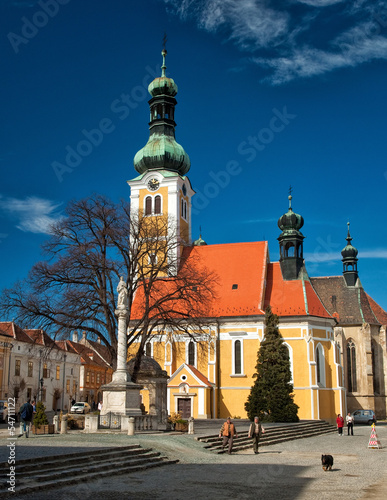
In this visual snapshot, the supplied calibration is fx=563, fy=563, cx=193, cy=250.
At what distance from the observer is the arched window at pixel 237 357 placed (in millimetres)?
39406

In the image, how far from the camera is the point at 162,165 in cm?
4603

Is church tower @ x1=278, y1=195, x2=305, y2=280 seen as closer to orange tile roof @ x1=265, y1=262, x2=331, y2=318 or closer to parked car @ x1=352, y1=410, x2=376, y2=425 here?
orange tile roof @ x1=265, y1=262, x2=331, y2=318

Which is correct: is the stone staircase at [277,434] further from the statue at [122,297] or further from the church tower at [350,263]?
the church tower at [350,263]

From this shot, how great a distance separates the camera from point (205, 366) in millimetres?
39781

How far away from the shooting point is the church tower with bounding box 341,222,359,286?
5462 cm

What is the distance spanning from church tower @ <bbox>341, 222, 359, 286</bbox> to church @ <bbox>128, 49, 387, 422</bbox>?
420 centimetres

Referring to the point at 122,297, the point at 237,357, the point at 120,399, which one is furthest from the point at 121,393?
the point at 237,357

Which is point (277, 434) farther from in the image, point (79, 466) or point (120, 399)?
point (79, 466)

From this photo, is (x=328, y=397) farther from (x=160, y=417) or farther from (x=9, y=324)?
(x=9, y=324)

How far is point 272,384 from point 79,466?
21652 mm

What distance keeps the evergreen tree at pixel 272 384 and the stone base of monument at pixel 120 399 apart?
12.5m

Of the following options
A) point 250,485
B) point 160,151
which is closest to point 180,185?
point 160,151

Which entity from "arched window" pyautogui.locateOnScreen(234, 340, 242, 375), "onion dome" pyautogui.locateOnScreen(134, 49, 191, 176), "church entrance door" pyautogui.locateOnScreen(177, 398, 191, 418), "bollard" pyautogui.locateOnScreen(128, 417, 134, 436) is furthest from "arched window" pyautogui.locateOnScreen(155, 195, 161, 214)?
"bollard" pyautogui.locateOnScreen(128, 417, 134, 436)

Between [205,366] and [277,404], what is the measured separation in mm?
7703
